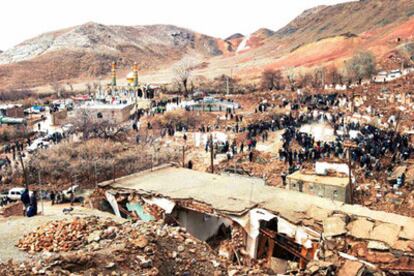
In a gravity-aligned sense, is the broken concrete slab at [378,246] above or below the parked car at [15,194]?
above

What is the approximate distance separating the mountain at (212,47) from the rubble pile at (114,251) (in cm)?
5062

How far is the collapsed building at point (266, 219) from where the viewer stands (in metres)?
9.10

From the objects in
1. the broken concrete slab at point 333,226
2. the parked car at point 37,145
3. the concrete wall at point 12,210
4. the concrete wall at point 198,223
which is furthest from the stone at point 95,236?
the parked car at point 37,145

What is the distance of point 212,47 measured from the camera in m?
136

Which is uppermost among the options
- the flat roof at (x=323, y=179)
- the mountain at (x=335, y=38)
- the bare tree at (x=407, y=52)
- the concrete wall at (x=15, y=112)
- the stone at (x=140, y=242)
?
the mountain at (x=335, y=38)

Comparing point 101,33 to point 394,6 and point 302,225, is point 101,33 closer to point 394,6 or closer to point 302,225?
point 394,6

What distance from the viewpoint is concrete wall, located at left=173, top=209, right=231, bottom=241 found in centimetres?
1254

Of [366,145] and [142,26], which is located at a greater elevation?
[142,26]

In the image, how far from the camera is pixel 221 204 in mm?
11422

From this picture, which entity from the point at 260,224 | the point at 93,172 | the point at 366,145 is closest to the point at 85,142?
the point at 93,172

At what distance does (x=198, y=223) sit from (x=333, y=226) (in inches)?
176

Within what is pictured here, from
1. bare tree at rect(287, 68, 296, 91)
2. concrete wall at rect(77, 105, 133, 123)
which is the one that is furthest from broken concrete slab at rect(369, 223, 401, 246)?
bare tree at rect(287, 68, 296, 91)

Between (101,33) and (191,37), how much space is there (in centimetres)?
3517

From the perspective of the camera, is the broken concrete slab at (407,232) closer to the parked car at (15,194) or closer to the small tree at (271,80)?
the parked car at (15,194)
